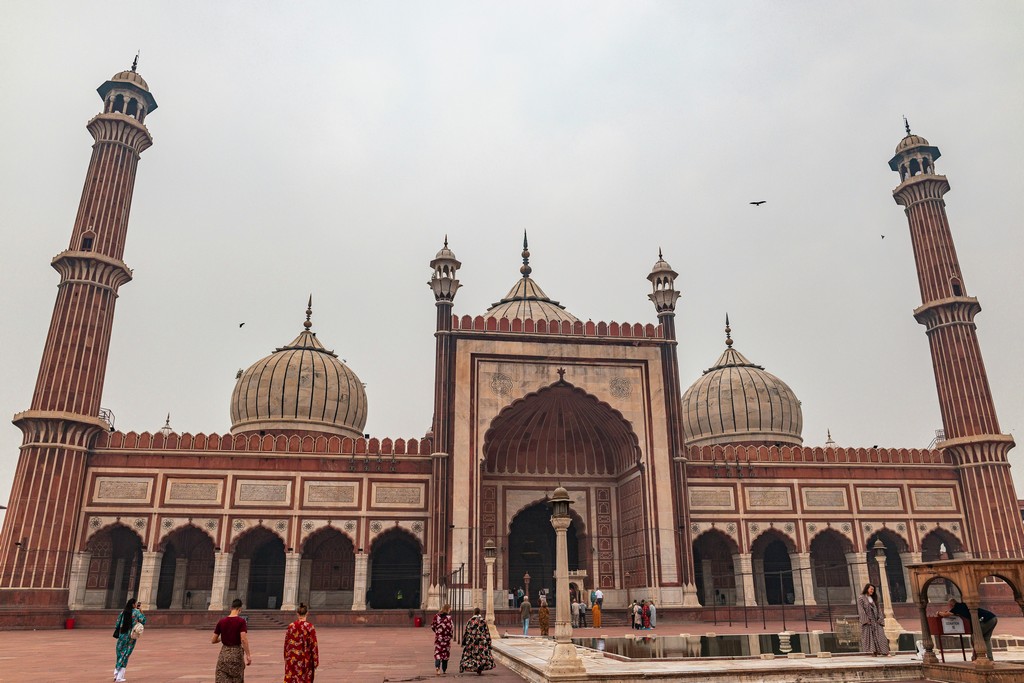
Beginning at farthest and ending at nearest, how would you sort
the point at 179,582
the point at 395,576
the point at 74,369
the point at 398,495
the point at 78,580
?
1. the point at 395,576
2. the point at 179,582
3. the point at 398,495
4. the point at 74,369
5. the point at 78,580

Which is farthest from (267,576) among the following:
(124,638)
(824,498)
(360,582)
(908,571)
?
(908,571)

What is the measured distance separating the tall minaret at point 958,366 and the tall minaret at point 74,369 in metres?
27.7

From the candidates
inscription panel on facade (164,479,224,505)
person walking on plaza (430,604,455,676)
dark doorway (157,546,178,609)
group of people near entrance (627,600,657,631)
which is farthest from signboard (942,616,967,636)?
dark doorway (157,546,178,609)

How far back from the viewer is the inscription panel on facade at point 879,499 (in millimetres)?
24781

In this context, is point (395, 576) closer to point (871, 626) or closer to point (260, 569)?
point (260, 569)

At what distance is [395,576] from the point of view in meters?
24.4

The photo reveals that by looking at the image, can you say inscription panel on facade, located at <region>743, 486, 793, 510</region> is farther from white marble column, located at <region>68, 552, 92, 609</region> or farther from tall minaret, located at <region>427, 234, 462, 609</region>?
white marble column, located at <region>68, 552, 92, 609</region>

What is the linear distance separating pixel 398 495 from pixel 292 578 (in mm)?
3810

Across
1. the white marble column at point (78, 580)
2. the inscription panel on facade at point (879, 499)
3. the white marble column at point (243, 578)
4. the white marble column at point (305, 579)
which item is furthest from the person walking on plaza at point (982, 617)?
the white marble column at point (78, 580)

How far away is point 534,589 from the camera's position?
24.6 m

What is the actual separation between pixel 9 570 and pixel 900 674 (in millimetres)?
20822

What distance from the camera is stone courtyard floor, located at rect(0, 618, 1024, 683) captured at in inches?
362

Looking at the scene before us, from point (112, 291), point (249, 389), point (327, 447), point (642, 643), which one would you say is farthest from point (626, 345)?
point (112, 291)

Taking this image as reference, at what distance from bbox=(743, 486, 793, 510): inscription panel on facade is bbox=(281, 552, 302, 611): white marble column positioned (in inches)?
563
